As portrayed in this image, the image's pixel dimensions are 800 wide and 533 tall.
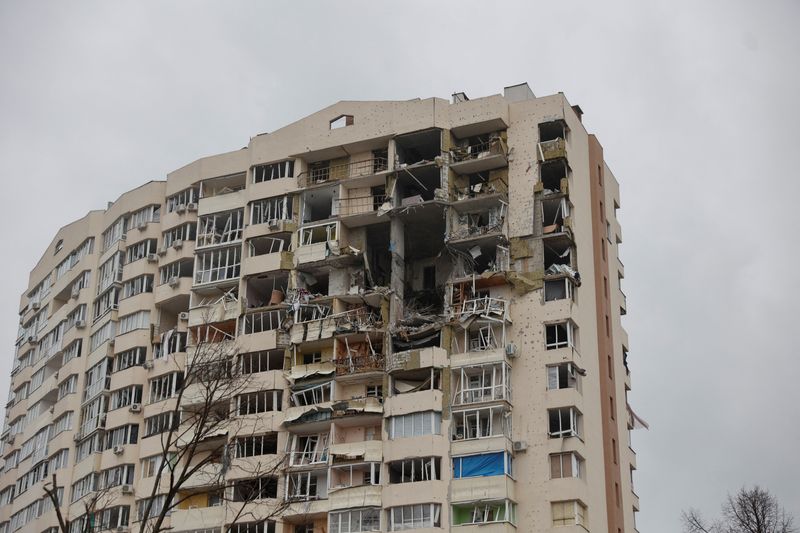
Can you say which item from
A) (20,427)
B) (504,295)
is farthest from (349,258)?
(20,427)

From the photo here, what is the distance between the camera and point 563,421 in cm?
5888

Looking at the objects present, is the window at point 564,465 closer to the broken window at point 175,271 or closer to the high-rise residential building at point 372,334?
the high-rise residential building at point 372,334

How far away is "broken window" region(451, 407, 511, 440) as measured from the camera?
58.8 meters

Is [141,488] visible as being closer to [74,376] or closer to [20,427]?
[74,376]

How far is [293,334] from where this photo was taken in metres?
65.6

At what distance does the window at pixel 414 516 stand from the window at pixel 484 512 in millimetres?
980

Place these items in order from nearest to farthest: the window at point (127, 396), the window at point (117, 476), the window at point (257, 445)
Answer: the window at point (257, 445)
the window at point (117, 476)
the window at point (127, 396)

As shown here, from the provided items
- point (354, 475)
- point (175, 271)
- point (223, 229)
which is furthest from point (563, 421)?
point (175, 271)

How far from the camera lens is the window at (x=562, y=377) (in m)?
59.2

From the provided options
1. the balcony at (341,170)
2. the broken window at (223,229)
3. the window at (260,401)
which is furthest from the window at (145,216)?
the window at (260,401)

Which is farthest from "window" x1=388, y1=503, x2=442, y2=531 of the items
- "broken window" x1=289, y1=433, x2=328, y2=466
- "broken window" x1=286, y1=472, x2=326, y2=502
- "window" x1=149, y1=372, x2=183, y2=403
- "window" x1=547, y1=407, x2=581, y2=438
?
"window" x1=149, y1=372, x2=183, y2=403

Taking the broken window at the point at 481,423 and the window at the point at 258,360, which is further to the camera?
the window at the point at 258,360

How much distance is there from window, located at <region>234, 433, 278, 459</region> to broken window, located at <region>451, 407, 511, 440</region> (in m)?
10.5

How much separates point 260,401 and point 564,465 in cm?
1770
